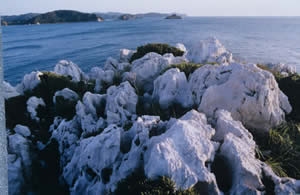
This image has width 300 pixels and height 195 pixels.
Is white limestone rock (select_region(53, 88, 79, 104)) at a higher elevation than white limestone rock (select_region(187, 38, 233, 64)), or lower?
lower

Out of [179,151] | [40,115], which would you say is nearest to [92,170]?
[179,151]

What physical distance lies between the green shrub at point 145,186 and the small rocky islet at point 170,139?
0.07 ft

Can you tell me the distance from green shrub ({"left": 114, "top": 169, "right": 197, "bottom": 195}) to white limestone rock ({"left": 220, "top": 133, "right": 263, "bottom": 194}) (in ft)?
3.83

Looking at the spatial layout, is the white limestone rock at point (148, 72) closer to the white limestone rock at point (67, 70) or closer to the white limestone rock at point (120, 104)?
the white limestone rock at point (120, 104)

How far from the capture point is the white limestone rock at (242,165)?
178 inches

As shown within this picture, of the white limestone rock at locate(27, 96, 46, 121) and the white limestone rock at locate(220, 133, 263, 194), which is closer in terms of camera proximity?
the white limestone rock at locate(220, 133, 263, 194)

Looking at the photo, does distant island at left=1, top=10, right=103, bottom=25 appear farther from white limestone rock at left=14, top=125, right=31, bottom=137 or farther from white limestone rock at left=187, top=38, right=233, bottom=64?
white limestone rock at left=14, top=125, right=31, bottom=137

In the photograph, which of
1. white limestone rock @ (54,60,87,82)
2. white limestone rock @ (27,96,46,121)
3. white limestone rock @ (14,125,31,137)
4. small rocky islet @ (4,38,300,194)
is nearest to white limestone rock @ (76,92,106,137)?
small rocky islet @ (4,38,300,194)

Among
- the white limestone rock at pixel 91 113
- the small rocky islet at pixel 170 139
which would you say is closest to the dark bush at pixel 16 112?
the small rocky islet at pixel 170 139

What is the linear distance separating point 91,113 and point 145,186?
5.27 meters

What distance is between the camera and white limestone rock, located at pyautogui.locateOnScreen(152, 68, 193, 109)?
30.6 feet

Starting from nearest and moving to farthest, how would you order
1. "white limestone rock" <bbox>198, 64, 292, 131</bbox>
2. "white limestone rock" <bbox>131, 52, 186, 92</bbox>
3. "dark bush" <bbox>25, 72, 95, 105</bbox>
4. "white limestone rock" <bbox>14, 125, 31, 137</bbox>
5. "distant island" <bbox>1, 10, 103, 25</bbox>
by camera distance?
"white limestone rock" <bbox>198, 64, 292, 131</bbox> < "white limestone rock" <bbox>14, 125, 31, 137</bbox> < "white limestone rock" <bbox>131, 52, 186, 92</bbox> < "dark bush" <bbox>25, 72, 95, 105</bbox> < "distant island" <bbox>1, 10, 103, 25</bbox>

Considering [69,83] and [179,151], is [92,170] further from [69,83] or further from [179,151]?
[69,83]

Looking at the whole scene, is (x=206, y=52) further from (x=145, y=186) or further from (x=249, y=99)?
(x=145, y=186)
